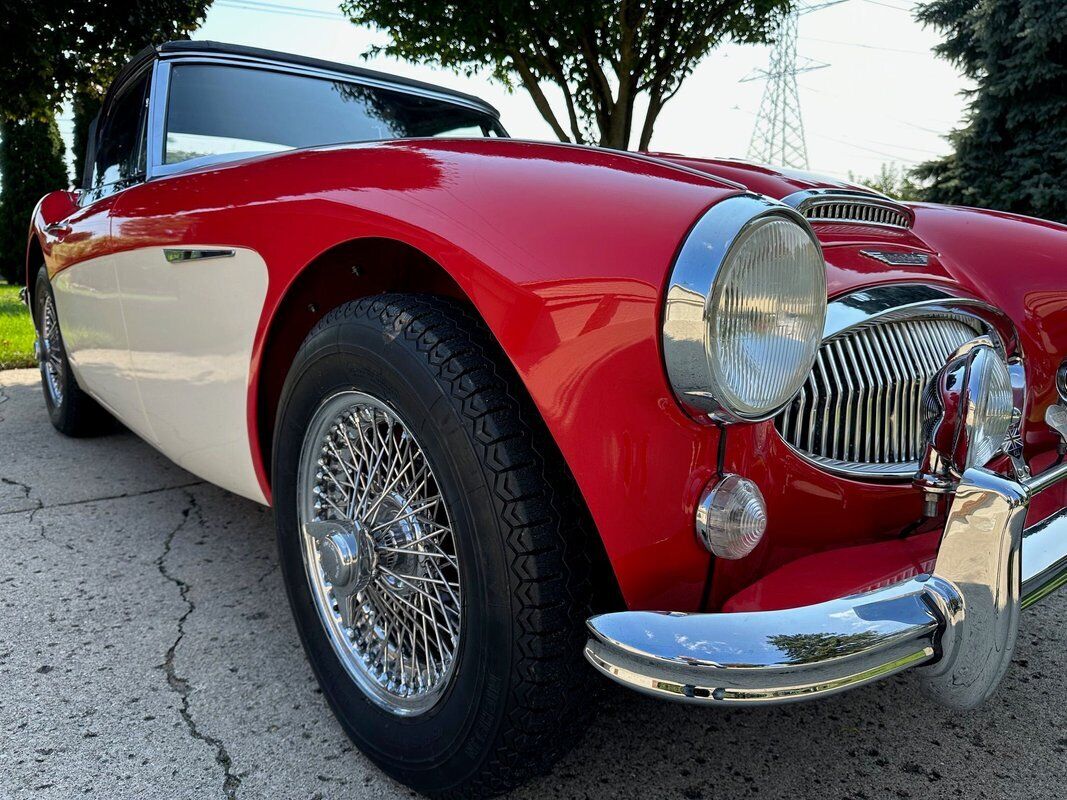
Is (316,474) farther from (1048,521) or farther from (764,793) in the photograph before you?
(1048,521)

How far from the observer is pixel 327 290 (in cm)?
166

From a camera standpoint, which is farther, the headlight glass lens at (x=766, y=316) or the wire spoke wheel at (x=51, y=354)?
the wire spoke wheel at (x=51, y=354)

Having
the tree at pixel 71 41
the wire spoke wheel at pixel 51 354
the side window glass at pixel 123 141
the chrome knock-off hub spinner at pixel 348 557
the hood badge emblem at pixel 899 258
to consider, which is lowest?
the wire spoke wheel at pixel 51 354

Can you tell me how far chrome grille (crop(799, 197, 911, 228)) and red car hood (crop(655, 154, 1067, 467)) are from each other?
39 millimetres

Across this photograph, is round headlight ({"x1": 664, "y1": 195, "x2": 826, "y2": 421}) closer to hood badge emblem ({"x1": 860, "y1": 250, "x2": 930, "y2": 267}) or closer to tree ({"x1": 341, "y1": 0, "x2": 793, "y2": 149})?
hood badge emblem ({"x1": 860, "y1": 250, "x2": 930, "y2": 267})

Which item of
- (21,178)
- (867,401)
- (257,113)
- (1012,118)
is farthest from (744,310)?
(21,178)

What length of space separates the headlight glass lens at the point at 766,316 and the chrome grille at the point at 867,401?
182 mm

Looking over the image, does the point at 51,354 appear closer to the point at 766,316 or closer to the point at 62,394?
the point at 62,394

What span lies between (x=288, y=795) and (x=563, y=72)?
851cm

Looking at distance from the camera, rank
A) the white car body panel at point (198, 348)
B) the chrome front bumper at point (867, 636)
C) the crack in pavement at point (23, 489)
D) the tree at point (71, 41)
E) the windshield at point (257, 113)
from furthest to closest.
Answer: the tree at point (71, 41), the crack in pavement at point (23, 489), the windshield at point (257, 113), the white car body panel at point (198, 348), the chrome front bumper at point (867, 636)

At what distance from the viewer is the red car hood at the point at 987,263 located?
160cm

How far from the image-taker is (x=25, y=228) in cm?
1534

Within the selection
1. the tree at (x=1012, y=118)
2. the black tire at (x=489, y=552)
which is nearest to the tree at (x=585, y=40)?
the tree at (x=1012, y=118)

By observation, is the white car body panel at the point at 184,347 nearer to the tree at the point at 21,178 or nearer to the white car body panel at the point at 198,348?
the white car body panel at the point at 198,348
